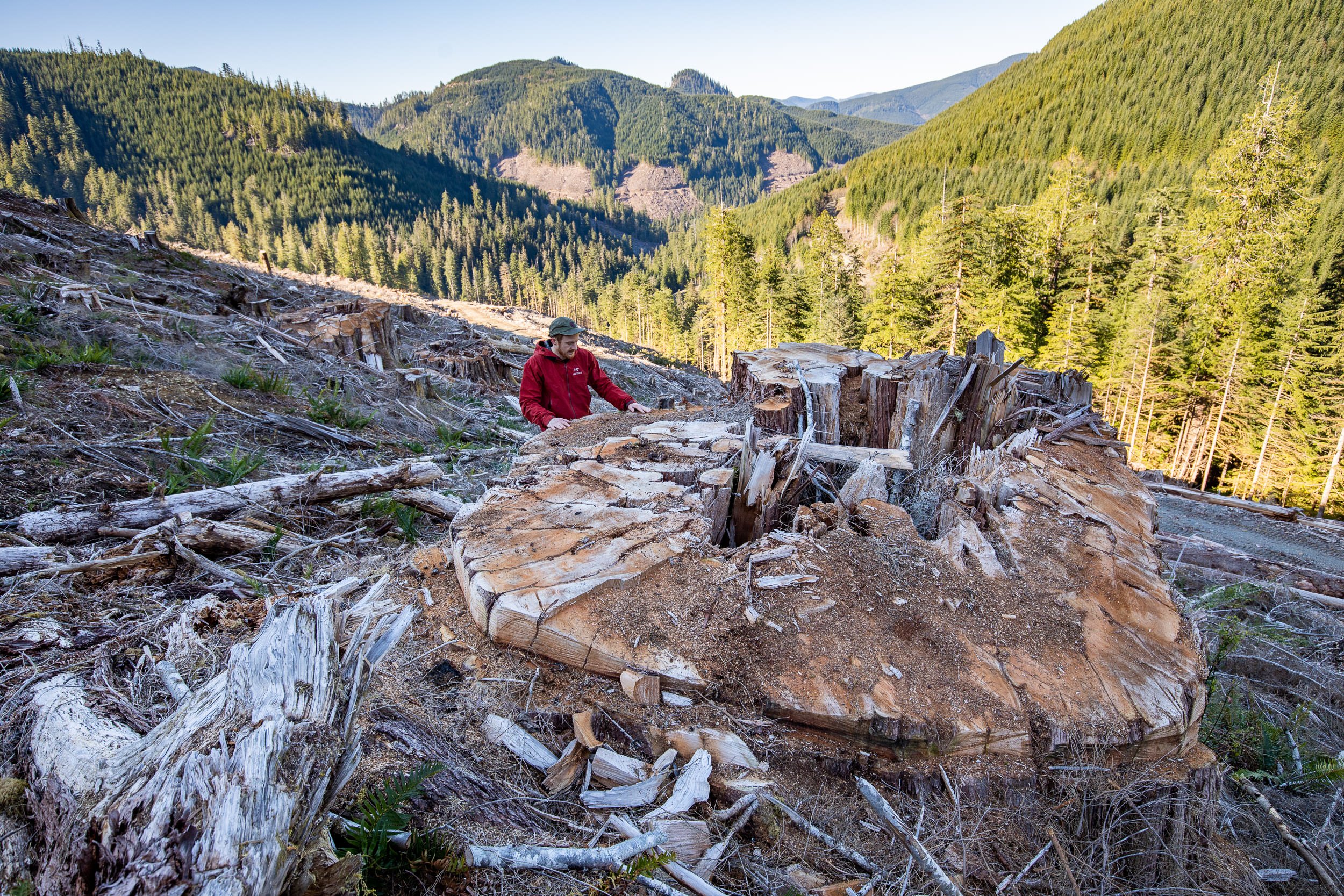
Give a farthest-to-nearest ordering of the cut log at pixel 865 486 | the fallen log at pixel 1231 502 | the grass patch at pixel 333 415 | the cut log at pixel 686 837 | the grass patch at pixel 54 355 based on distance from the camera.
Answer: the fallen log at pixel 1231 502 < the grass patch at pixel 333 415 < the grass patch at pixel 54 355 < the cut log at pixel 865 486 < the cut log at pixel 686 837

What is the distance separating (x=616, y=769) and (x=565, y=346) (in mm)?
3988

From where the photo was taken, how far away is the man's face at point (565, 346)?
5059 millimetres

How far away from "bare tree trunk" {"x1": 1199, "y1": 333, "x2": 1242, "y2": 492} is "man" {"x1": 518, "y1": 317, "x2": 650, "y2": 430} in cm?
2308

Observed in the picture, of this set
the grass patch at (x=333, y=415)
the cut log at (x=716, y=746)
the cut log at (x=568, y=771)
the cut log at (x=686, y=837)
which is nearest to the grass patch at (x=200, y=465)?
the grass patch at (x=333, y=415)

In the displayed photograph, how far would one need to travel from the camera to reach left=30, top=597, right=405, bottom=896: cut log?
1.09 meters

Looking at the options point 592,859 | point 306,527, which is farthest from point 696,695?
point 306,527

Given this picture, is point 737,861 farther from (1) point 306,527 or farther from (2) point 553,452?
(1) point 306,527

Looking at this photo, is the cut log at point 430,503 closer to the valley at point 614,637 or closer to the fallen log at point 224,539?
the valley at point 614,637

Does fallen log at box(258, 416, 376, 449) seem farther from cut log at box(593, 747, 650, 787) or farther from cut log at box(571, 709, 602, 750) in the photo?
cut log at box(593, 747, 650, 787)

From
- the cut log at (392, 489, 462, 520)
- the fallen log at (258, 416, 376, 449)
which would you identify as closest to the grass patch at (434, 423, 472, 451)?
the fallen log at (258, 416, 376, 449)

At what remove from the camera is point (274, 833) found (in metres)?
1.14

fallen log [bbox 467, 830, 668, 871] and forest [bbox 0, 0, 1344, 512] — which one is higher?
forest [bbox 0, 0, 1344, 512]

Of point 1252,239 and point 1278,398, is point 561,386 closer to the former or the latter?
point 1252,239

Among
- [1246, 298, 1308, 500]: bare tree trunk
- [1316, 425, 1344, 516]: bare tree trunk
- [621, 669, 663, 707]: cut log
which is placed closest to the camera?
[621, 669, 663, 707]: cut log
